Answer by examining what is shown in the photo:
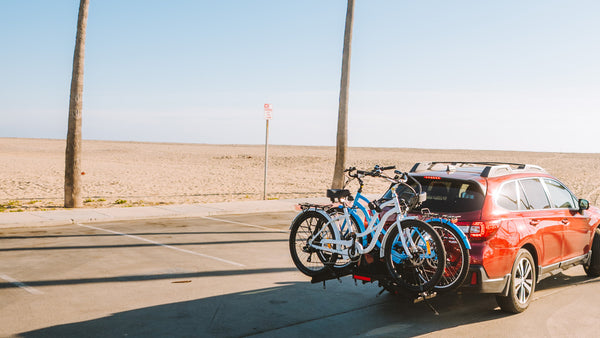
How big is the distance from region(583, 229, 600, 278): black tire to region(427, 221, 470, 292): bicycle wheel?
12.3ft

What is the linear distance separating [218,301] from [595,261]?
→ 229 inches

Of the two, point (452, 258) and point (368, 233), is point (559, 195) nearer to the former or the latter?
point (452, 258)

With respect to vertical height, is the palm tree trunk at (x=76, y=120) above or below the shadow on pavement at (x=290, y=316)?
above

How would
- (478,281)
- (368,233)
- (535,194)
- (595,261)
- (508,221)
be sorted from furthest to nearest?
(595,261), (535,194), (368,233), (508,221), (478,281)

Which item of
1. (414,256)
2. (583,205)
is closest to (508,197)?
(414,256)

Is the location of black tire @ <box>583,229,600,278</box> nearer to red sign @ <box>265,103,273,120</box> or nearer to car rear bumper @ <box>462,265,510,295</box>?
car rear bumper @ <box>462,265,510,295</box>

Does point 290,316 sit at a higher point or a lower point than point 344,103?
lower

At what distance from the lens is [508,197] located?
22.6 feet

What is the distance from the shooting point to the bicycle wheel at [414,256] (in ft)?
19.9

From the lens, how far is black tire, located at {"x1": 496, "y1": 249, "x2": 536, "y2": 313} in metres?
6.56

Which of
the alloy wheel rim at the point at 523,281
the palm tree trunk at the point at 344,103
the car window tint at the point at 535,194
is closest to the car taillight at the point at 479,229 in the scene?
the alloy wheel rim at the point at 523,281

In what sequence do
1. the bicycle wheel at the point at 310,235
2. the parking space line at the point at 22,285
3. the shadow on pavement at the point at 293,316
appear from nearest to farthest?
1. the shadow on pavement at the point at 293,316
2. the bicycle wheel at the point at 310,235
3. the parking space line at the point at 22,285

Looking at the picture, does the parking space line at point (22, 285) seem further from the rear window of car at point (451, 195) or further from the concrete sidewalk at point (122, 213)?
the concrete sidewalk at point (122, 213)

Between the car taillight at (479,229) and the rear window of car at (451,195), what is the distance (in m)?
0.21
